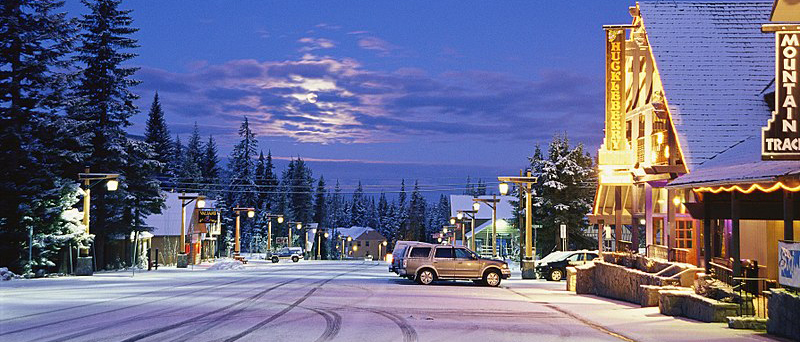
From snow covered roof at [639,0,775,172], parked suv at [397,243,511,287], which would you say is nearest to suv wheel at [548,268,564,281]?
parked suv at [397,243,511,287]

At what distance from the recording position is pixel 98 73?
4497 cm

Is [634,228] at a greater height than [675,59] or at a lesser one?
lesser

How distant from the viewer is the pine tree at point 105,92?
146ft

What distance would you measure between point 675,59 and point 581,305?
11025mm

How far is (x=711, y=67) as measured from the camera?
93.6 feet

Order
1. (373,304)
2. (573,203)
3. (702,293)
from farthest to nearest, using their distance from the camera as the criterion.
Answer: (573,203)
(373,304)
(702,293)

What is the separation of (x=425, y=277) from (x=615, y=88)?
36.0 feet

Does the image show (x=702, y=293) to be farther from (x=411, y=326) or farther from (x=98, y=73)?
(x=98, y=73)

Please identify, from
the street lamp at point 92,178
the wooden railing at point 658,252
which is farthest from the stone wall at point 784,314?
the street lamp at point 92,178

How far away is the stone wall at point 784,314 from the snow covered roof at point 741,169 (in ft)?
8.39

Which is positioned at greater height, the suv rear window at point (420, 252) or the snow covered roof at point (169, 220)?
the snow covered roof at point (169, 220)

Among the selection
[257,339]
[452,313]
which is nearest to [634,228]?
[452,313]

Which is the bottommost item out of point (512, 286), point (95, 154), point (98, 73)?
point (512, 286)

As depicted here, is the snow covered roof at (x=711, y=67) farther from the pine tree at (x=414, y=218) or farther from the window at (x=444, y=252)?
the pine tree at (x=414, y=218)
